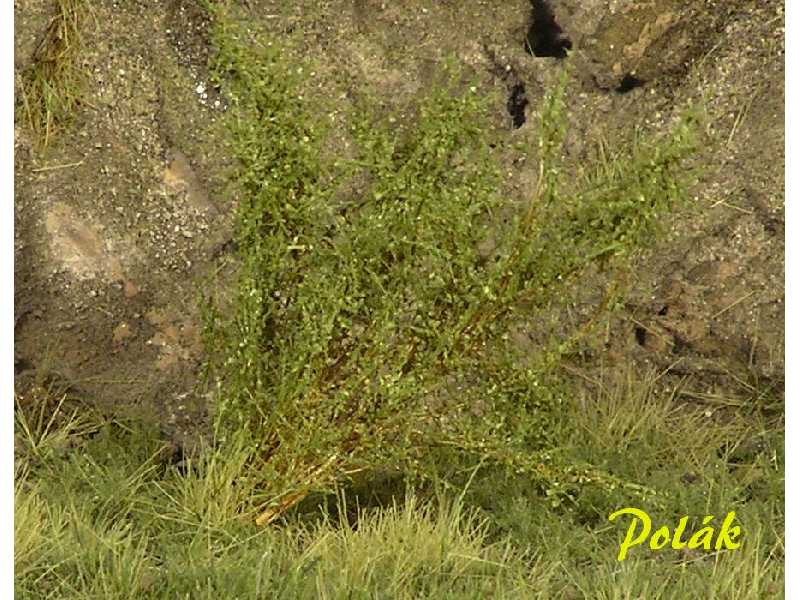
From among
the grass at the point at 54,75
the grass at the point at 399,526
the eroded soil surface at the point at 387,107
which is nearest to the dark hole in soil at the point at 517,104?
the eroded soil surface at the point at 387,107

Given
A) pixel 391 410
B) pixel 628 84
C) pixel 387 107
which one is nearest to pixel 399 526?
pixel 391 410

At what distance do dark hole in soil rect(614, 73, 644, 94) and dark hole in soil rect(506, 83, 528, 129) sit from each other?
0.83 ft

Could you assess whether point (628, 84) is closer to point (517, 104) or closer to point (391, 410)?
point (517, 104)

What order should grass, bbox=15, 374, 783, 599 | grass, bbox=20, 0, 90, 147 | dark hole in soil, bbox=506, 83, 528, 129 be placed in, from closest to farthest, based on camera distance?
grass, bbox=15, 374, 783, 599
grass, bbox=20, 0, 90, 147
dark hole in soil, bbox=506, 83, 528, 129

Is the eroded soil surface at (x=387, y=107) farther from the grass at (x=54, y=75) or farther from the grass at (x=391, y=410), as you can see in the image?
the grass at (x=391, y=410)

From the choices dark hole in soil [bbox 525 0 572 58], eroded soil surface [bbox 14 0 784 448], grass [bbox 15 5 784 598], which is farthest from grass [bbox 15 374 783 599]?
dark hole in soil [bbox 525 0 572 58]

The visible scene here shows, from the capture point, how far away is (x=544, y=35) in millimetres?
4148

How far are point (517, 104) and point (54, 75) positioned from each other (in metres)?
1.18

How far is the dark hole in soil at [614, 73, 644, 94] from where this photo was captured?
13.7ft

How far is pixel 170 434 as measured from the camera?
409 cm

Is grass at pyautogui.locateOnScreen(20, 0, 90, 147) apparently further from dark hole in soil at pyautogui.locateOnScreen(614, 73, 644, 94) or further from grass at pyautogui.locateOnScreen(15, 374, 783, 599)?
dark hole in soil at pyautogui.locateOnScreen(614, 73, 644, 94)

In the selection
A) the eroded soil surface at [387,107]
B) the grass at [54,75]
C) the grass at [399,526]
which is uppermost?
the grass at [54,75]

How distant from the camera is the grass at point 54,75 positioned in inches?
156

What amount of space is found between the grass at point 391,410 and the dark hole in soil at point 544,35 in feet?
1.25
